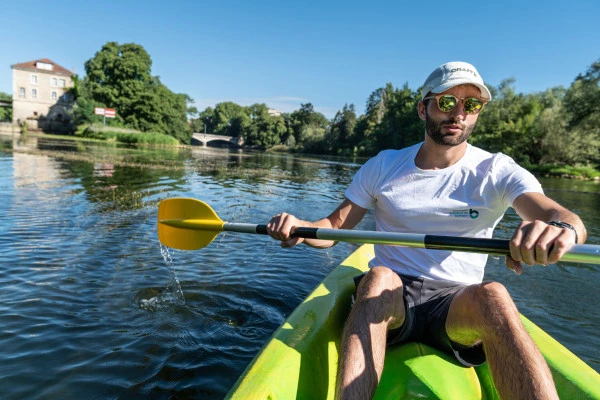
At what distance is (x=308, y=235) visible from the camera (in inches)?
100

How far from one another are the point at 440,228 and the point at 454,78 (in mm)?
939

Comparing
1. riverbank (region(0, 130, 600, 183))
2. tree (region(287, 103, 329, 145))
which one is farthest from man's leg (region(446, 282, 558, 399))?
tree (region(287, 103, 329, 145))

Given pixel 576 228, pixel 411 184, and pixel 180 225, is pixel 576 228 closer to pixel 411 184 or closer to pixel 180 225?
pixel 411 184

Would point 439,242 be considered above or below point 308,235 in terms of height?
above

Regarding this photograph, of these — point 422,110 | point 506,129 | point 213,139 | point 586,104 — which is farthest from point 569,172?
point 213,139

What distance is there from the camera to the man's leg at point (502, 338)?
1.69m

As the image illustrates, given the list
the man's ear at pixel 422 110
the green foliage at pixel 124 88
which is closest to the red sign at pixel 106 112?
the green foliage at pixel 124 88

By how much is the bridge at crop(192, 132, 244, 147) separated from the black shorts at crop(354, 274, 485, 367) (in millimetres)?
86388

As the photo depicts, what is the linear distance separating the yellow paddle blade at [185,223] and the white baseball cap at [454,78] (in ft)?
6.74

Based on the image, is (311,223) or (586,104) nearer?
(311,223)

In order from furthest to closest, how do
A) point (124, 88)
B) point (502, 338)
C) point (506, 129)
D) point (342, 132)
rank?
point (342, 132), point (124, 88), point (506, 129), point (502, 338)

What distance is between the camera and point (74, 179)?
1299cm

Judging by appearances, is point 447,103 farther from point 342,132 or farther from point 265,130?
point 265,130

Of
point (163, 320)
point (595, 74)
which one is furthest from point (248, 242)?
point (595, 74)
